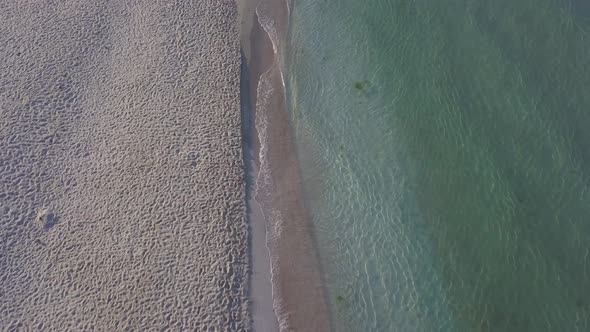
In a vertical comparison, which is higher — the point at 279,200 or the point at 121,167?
the point at 121,167

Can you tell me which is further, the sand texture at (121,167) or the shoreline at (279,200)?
the shoreline at (279,200)

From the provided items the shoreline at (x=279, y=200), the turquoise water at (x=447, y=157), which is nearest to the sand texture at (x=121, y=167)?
the shoreline at (x=279, y=200)

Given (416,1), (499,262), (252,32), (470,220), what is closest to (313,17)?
(252,32)

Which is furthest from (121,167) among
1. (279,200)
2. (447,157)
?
(447,157)

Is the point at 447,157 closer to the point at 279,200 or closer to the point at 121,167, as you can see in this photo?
the point at 279,200

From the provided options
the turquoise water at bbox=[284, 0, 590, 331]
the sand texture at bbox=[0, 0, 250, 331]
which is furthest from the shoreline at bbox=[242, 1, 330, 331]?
the sand texture at bbox=[0, 0, 250, 331]

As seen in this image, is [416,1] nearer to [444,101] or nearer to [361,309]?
[444,101]

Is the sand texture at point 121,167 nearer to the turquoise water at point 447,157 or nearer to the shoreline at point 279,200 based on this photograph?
the shoreline at point 279,200
